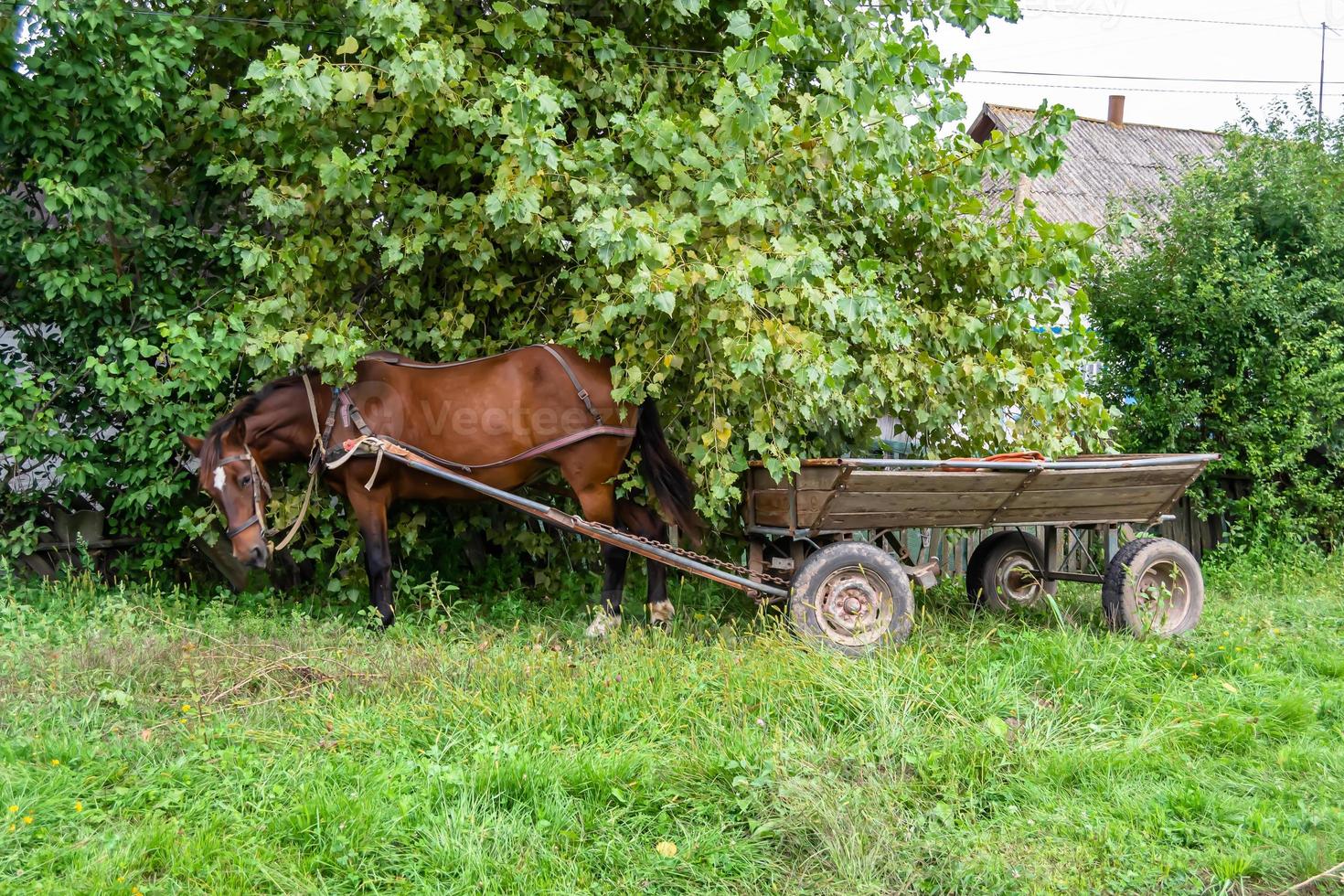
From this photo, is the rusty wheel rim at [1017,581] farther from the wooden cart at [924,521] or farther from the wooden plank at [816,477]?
the wooden plank at [816,477]

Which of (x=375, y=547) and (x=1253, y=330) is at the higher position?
(x=1253, y=330)

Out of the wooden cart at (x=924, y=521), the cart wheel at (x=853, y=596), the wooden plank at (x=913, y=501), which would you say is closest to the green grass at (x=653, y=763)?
the cart wheel at (x=853, y=596)

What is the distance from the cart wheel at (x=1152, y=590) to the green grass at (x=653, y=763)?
0.40 m

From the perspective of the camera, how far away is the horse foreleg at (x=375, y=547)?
5.84m

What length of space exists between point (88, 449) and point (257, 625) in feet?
5.66

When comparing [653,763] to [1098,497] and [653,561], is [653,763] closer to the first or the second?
[653,561]

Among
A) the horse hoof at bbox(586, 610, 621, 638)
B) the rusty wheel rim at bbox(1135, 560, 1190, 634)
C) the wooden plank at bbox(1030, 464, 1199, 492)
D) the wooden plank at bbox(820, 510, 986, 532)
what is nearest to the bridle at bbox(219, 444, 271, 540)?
the horse hoof at bbox(586, 610, 621, 638)

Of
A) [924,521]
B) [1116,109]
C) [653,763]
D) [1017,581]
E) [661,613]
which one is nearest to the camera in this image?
[653,763]

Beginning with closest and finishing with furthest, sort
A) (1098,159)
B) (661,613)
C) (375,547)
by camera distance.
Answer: (375,547) < (661,613) < (1098,159)

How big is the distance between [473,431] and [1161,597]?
3.96m

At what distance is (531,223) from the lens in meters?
5.52

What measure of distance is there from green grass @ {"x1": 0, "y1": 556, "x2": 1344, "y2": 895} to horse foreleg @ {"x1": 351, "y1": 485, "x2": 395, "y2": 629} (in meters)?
0.53

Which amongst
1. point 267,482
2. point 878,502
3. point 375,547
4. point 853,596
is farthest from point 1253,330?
point 267,482

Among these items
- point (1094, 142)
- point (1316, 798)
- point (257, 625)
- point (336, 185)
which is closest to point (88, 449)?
point (257, 625)
